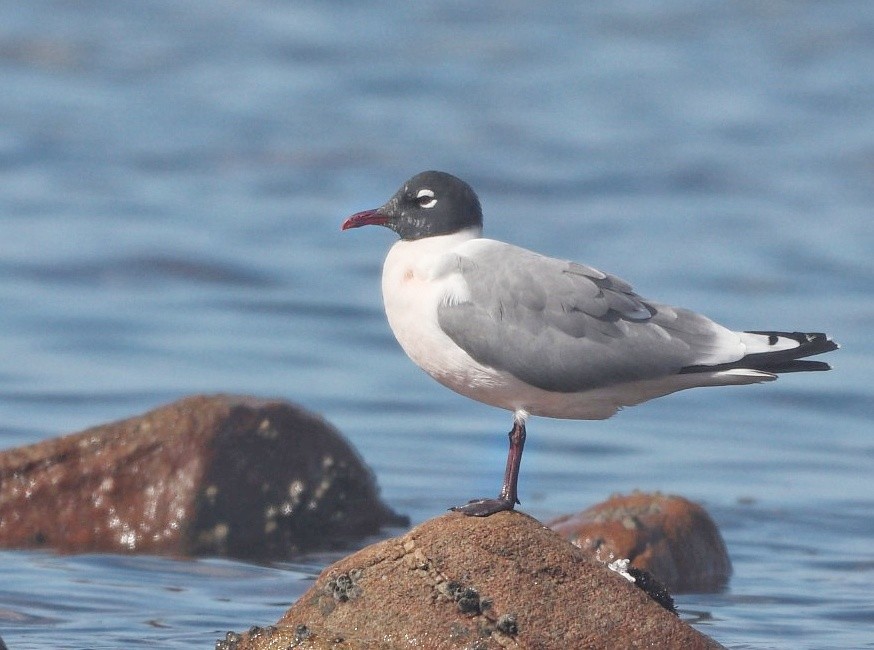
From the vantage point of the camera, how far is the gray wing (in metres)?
7.00

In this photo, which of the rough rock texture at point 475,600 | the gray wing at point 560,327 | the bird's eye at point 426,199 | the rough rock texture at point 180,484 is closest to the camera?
the rough rock texture at point 475,600

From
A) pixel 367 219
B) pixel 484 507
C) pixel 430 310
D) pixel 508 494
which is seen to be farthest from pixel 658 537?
pixel 430 310

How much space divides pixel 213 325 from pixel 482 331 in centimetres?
986

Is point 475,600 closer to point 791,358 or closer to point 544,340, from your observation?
point 544,340

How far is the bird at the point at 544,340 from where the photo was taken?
23.0 feet

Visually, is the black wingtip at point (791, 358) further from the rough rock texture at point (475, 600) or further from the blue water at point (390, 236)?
the blue water at point (390, 236)

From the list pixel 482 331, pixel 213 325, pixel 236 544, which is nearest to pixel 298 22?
pixel 213 325

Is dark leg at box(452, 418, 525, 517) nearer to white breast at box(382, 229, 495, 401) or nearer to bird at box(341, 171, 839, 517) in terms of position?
bird at box(341, 171, 839, 517)

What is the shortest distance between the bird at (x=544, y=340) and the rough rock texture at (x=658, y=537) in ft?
7.57

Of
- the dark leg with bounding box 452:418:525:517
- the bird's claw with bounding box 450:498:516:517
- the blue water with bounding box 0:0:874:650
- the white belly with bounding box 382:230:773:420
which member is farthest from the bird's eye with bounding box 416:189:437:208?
the blue water with bounding box 0:0:874:650

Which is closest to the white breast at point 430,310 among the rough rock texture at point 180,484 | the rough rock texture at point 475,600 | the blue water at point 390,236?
the rough rock texture at point 475,600

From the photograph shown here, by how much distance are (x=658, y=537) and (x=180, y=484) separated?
283cm

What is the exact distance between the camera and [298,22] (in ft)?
96.0

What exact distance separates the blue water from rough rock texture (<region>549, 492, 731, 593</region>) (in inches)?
9.7
